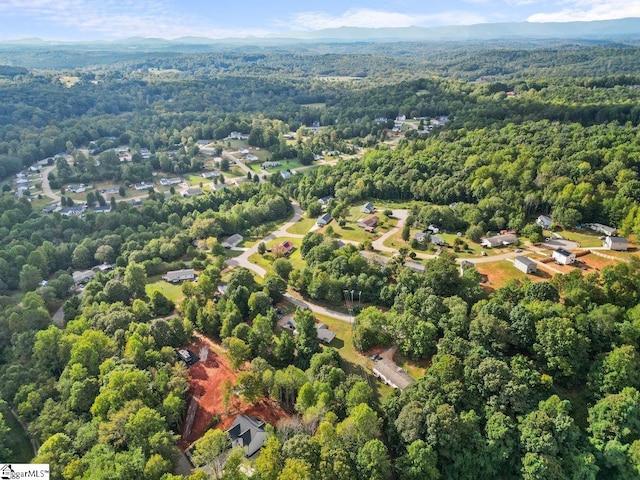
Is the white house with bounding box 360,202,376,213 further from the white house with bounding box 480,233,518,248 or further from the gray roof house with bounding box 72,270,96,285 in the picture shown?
the gray roof house with bounding box 72,270,96,285

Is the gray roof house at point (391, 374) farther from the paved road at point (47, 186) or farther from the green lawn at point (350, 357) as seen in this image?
the paved road at point (47, 186)

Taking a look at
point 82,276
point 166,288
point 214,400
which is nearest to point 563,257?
point 214,400

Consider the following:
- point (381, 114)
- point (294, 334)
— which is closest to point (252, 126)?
point (381, 114)

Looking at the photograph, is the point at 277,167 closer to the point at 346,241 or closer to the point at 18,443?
the point at 346,241

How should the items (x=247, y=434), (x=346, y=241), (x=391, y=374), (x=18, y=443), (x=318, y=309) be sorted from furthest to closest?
1. (x=346, y=241)
2. (x=318, y=309)
3. (x=391, y=374)
4. (x=18, y=443)
5. (x=247, y=434)

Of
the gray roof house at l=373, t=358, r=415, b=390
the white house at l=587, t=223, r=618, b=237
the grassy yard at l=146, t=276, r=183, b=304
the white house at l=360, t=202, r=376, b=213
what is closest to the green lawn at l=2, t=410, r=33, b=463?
the grassy yard at l=146, t=276, r=183, b=304

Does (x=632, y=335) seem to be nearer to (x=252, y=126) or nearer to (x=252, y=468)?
(x=252, y=468)

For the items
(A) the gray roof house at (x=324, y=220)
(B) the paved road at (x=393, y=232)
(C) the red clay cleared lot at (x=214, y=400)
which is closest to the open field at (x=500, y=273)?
(B) the paved road at (x=393, y=232)
